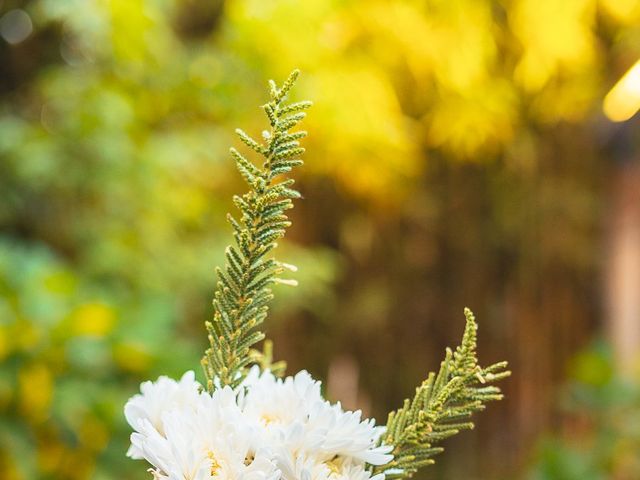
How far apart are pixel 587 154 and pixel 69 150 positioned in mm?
2568

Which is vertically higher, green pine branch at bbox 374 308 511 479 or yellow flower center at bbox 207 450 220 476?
green pine branch at bbox 374 308 511 479

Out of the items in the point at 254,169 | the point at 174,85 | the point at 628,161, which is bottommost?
the point at 254,169

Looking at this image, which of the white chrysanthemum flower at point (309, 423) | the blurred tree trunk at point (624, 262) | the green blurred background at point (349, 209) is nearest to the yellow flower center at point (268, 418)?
the white chrysanthemum flower at point (309, 423)

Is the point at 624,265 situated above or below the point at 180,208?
above

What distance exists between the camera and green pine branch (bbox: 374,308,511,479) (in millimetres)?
407

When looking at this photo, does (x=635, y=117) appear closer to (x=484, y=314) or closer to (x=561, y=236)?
(x=561, y=236)

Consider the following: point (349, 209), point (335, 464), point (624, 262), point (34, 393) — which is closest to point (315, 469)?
point (335, 464)

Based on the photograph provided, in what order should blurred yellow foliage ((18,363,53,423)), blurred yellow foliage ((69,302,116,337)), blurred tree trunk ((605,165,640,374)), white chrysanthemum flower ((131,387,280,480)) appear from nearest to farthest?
white chrysanthemum flower ((131,387,280,480))
blurred yellow foliage ((18,363,53,423))
blurred yellow foliage ((69,302,116,337))
blurred tree trunk ((605,165,640,374))

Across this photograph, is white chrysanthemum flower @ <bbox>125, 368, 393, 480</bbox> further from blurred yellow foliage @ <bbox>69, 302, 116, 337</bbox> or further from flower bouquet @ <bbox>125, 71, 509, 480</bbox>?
blurred yellow foliage @ <bbox>69, 302, 116, 337</bbox>

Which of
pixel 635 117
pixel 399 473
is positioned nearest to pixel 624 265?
pixel 635 117

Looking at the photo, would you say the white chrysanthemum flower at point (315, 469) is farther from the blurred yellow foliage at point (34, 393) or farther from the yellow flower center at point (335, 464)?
the blurred yellow foliage at point (34, 393)

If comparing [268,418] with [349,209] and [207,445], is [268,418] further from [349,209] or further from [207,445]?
[349,209]

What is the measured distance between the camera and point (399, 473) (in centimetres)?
41

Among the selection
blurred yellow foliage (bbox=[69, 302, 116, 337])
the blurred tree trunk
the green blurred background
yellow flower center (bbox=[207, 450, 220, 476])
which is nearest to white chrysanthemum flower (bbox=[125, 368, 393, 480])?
yellow flower center (bbox=[207, 450, 220, 476])
